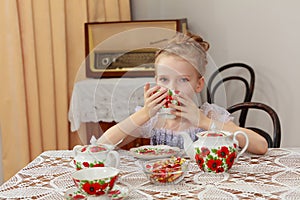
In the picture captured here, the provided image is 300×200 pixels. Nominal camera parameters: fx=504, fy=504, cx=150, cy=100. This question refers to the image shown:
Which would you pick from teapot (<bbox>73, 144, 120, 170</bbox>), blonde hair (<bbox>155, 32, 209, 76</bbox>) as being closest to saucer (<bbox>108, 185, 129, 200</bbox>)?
teapot (<bbox>73, 144, 120, 170</bbox>)

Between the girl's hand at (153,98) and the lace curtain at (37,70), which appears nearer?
the girl's hand at (153,98)

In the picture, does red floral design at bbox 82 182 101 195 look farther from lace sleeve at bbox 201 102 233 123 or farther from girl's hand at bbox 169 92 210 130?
lace sleeve at bbox 201 102 233 123

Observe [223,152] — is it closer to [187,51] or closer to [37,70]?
[187,51]

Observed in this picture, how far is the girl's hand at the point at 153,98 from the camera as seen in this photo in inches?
52.5

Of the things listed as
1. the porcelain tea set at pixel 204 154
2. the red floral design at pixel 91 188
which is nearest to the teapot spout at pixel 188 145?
the porcelain tea set at pixel 204 154

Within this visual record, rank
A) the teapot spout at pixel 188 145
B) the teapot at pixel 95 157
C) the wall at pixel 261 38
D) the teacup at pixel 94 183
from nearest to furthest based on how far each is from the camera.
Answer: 1. the teacup at pixel 94 183
2. the teapot at pixel 95 157
3. the teapot spout at pixel 188 145
4. the wall at pixel 261 38

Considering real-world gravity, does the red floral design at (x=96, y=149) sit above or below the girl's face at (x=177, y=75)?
below

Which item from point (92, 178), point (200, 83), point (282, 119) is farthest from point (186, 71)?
point (282, 119)

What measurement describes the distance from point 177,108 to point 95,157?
0.83 ft

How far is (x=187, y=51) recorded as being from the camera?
137 cm

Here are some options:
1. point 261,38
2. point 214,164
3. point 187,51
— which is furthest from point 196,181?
point 261,38

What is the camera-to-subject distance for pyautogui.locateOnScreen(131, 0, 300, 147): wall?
2.68m

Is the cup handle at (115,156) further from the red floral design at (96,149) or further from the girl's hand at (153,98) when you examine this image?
the girl's hand at (153,98)

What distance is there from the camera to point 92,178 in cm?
109
